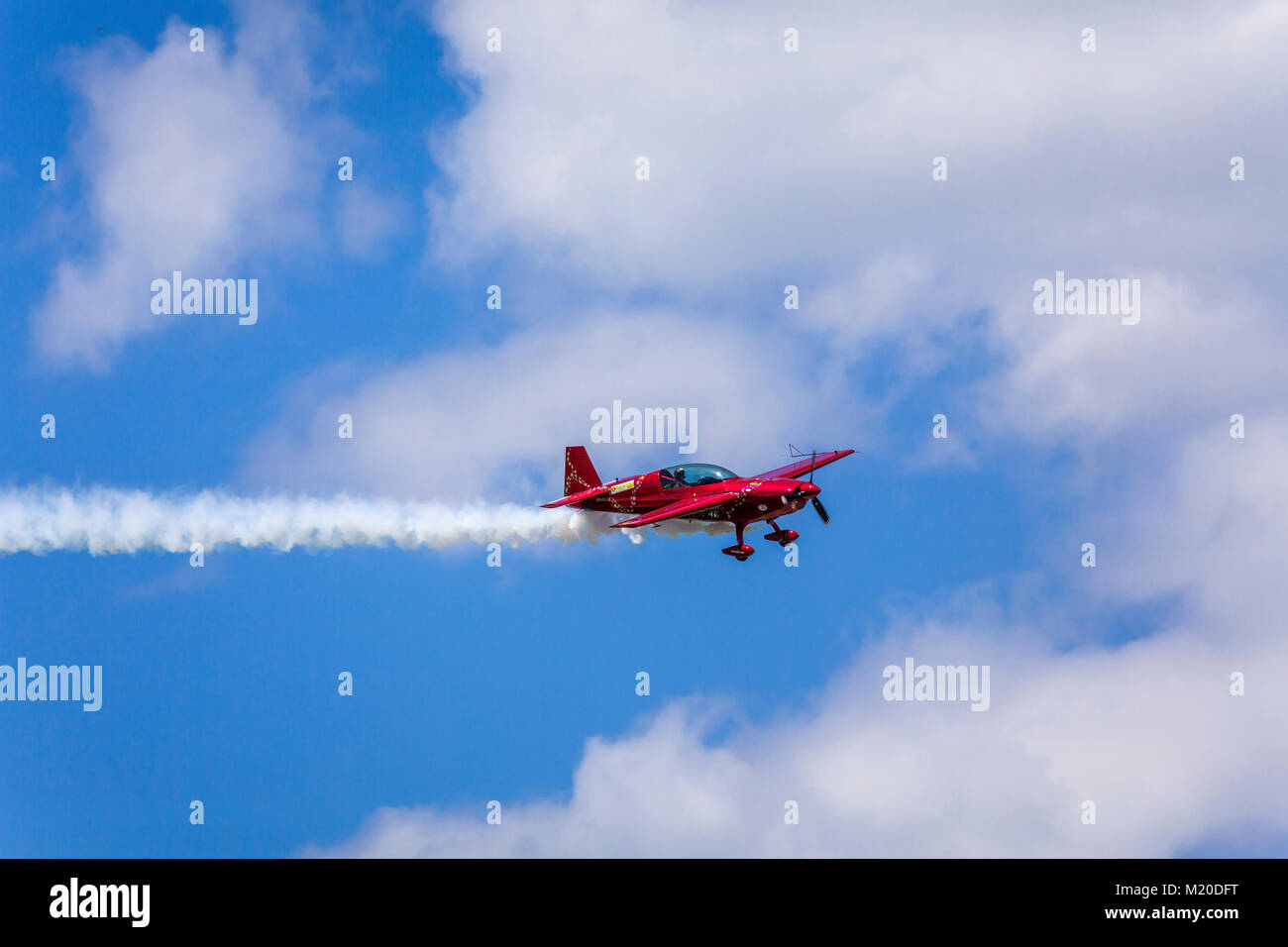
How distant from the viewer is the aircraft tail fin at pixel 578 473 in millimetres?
92688

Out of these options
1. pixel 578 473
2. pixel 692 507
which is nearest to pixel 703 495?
pixel 692 507

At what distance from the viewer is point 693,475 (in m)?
88.9

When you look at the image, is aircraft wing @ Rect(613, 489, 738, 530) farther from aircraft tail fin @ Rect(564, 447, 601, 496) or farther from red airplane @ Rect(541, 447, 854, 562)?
aircraft tail fin @ Rect(564, 447, 601, 496)

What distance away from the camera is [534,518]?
307ft

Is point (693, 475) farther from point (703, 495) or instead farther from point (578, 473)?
point (578, 473)

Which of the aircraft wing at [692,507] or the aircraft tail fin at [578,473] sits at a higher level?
the aircraft tail fin at [578,473]

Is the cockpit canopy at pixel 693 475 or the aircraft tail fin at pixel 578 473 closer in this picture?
the cockpit canopy at pixel 693 475

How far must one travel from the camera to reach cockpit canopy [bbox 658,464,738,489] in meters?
88.5

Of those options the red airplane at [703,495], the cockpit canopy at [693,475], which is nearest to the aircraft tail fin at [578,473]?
the red airplane at [703,495]

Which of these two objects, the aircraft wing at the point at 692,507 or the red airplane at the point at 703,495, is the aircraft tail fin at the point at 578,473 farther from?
the aircraft wing at the point at 692,507

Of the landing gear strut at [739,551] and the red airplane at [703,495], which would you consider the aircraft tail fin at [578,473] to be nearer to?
the red airplane at [703,495]
